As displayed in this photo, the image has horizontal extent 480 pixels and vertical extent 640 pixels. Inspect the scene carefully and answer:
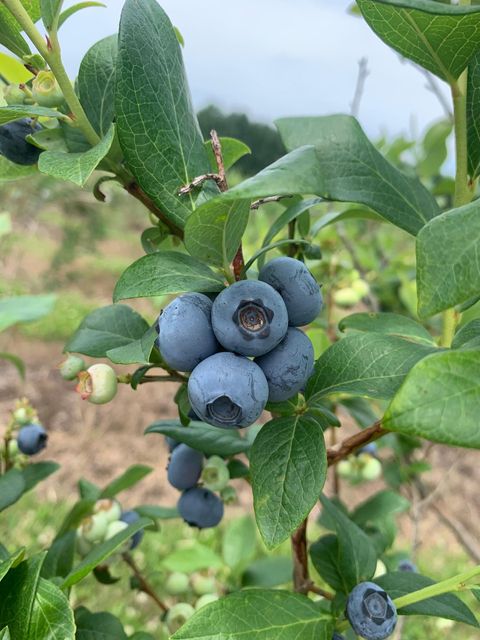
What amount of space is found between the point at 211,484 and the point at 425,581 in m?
0.35

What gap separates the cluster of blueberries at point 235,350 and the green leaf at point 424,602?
37 centimetres

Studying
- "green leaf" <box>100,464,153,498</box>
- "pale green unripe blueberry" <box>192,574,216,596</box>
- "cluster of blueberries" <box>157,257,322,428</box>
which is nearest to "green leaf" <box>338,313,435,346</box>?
"cluster of blueberries" <box>157,257,322,428</box>

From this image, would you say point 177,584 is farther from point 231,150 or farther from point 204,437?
point 231,150

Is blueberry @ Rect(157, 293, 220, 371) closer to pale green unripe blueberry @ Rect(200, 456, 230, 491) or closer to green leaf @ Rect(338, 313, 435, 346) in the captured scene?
green leaf @ Rect(338, 313, 435, 346)

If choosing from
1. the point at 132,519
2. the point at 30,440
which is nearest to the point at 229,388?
the point at 132,519

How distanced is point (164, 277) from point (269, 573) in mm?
994

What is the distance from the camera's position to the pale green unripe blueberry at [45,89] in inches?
26.4

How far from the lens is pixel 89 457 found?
374cm

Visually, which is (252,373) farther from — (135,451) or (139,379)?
(135,451)

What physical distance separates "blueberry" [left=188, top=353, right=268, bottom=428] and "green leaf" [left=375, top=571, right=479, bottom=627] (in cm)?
39

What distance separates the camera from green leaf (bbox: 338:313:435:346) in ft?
2.60

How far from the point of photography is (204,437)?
0.89 metres

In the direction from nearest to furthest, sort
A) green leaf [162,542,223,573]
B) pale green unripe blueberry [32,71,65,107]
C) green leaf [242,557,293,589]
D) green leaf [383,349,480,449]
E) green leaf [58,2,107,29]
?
green leaf [383,349,480,449]
pale green unripe blueberry [32,71,65,107]
green leaf [58,2,107,29]
green leaf [242,557,293,589]
green leaf [162,542,223,573]

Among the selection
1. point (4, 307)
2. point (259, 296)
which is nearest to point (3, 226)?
point (4, 307)
